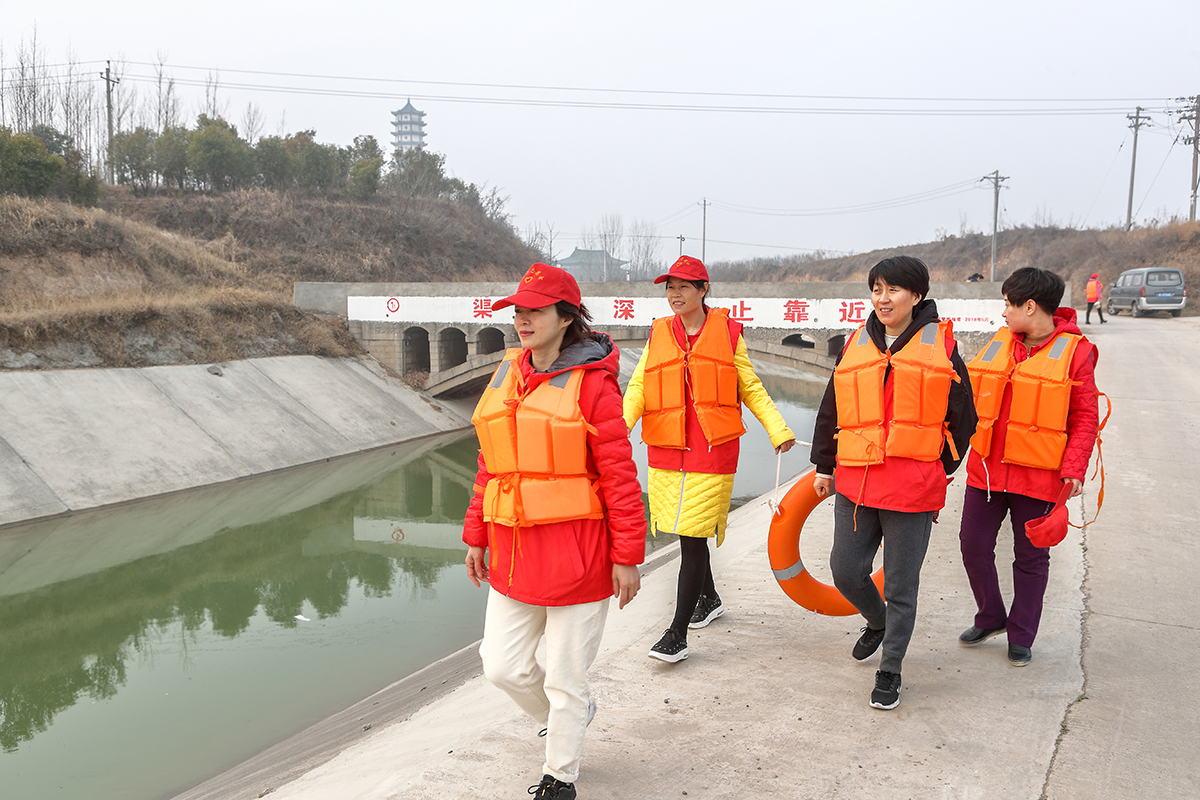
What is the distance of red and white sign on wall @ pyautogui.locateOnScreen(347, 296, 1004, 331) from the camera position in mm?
14633

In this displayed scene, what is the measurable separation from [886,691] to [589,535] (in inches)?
62.2

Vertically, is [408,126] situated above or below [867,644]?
above

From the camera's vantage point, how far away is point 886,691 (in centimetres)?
334

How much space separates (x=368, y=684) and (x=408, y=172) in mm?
45533

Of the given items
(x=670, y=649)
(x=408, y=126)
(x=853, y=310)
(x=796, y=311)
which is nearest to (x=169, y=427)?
(x=796, y=311)

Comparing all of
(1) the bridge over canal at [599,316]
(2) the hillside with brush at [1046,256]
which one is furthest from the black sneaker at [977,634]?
(2) the hillside with brush at [1046,256]

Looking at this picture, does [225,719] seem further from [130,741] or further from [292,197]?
[292,197]

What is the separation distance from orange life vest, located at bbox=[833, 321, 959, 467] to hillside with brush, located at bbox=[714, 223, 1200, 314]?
70.2 ft

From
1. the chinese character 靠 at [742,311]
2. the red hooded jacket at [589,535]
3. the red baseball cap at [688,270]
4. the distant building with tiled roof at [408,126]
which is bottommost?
the red hooded jacket at [589,535]

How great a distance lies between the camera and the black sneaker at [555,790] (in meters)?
2.67

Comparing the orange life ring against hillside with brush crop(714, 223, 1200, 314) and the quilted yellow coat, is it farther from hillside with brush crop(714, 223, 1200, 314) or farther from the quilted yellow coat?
hillside with brush crop(714, 223, 1200, 314)

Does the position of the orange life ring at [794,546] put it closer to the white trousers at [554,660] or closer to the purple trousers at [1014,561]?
the purple trousers at [1014,561]

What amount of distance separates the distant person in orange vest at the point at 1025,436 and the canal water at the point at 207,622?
485cm

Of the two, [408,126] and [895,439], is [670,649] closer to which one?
[895,439]
